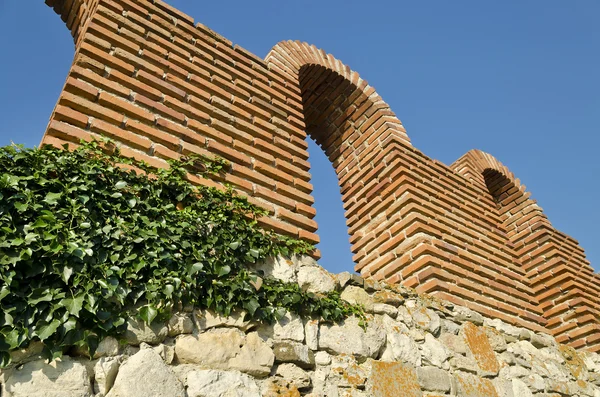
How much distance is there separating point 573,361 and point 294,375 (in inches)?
118

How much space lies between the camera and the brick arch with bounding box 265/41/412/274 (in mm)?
4246

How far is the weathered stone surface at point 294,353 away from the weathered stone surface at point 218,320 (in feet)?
0.60

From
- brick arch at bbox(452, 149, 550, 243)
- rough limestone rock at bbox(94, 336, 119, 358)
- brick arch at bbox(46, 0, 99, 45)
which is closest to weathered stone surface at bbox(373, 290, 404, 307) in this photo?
rough limestone rock at bbox(94, 336, 119, 358)

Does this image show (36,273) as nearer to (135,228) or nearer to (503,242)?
(135,228)

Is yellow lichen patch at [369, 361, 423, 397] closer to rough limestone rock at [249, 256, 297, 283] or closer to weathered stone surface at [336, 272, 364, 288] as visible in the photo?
weathered stone surface at [336, 272, 364, 288]

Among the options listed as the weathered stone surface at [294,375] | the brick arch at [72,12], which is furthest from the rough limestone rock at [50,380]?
the brick arch at [72,12]

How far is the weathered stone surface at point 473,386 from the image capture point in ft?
9.95

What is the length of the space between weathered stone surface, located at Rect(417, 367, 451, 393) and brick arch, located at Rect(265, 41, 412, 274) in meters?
1.19

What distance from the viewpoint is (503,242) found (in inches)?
189

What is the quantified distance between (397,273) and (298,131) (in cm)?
139

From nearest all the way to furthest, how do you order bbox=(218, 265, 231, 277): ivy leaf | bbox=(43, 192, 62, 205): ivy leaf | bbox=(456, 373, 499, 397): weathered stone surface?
bbox=(43, 192, 62, 205): ivy leaf < bbox=(218, 265, 231, 277): ivy leaf < bbox=(456, 373, 499, 397): weathered stone surface

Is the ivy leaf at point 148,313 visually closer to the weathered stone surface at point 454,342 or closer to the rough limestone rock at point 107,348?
the rough limestone rock at point 107,348

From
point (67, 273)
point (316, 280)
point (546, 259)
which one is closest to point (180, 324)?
point (67, 273)

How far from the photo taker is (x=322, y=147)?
5.18 metres
